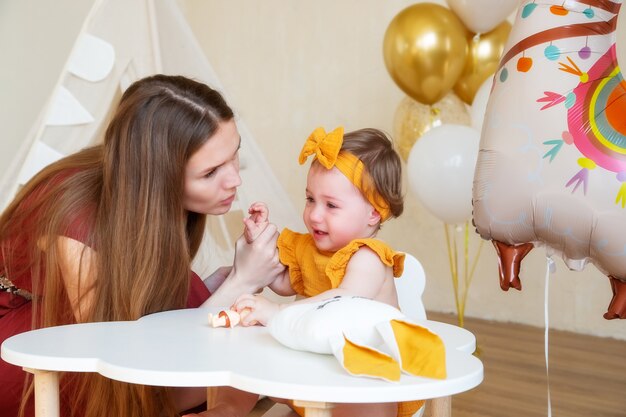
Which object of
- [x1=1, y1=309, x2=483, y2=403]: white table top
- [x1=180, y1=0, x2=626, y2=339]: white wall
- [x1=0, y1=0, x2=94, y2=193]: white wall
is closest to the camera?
[x1=1, y1=309, x2=483, y2=403]: white table top

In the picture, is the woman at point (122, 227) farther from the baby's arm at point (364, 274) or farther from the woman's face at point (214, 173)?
the baby's arm at point (364, 274)

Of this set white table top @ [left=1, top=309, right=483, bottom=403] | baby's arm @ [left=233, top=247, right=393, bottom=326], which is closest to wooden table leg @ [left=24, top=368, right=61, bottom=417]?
white table top @ [left=1, top=309, right=483, bottom=403]

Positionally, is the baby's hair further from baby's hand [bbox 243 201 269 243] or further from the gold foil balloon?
the gold foil balloon

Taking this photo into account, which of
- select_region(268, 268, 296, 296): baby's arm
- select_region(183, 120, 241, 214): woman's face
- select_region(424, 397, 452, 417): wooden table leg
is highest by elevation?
select_region(183, 120, 241, 214): woman's face

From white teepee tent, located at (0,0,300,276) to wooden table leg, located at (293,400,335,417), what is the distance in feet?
5.02

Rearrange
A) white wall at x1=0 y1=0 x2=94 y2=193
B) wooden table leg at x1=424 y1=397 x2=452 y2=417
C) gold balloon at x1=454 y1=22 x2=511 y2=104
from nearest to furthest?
wooden table leg at x1=424 y1=397 x2=452 y2=417 < gold balloon at x1=454 y1=22 x2=511 y2=104 < white wall at x1=0 y1=0 x2=94 y2=193

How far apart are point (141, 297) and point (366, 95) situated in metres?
2.82

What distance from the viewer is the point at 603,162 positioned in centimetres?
130

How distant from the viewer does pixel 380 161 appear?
1647mm

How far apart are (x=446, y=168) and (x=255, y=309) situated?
1535 millimetres

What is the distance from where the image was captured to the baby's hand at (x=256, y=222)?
1.76m

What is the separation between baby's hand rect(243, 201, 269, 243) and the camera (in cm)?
176

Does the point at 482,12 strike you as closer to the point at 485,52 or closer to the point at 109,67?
the point at 485,52

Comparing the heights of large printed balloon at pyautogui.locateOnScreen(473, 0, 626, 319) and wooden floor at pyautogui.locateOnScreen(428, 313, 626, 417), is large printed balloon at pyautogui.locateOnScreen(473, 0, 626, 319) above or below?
above
